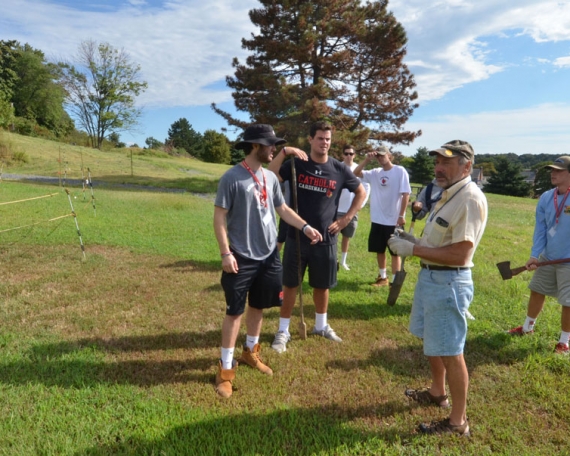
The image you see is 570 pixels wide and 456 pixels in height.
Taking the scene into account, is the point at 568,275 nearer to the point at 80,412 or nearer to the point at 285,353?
the point at 285,353

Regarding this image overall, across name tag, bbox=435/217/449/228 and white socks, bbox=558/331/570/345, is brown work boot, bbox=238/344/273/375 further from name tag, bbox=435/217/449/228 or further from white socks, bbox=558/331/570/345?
white socks, bbox=558/331/570/345

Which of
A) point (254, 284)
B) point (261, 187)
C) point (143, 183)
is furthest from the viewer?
point (143, 183)

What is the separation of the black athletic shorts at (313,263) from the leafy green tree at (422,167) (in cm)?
5434

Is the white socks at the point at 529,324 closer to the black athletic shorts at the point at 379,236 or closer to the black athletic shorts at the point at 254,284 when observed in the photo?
the black athletic shorts at the point at 379,236

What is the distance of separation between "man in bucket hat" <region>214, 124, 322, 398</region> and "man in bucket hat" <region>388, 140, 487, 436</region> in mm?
1185

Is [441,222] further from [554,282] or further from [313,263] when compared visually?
[554,282]

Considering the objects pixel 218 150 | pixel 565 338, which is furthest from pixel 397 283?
pixel 218 150

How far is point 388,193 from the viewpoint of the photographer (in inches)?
230

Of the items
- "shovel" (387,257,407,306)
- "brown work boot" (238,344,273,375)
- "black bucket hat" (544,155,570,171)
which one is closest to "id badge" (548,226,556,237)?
"black bucket hat" (544,155,570,171)

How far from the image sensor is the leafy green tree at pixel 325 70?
55.5 ft

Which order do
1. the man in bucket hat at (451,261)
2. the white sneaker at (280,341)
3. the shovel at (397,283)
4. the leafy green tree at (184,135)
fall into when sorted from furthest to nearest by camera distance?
the leafy green tree at (184,135)
the shovel at (397,283)
the white sneaker at (280,341)
the man in bucket hat at (451,261)

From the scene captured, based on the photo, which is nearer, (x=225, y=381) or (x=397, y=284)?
(x=225, y=381)

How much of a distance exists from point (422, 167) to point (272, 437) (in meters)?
57.5

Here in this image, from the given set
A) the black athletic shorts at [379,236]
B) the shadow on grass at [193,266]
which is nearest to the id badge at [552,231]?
the black athletic shorts at [379,236]
